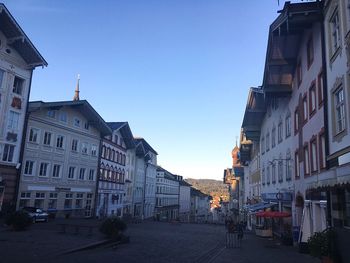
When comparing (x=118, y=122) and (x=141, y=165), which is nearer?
(x=118, y=122)

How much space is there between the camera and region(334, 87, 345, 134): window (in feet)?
53.6

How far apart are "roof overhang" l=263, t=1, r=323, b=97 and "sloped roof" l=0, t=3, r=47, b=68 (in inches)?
837

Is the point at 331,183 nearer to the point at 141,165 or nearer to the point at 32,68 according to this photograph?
the point at 32,68

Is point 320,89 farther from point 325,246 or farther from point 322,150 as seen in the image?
point 325,246

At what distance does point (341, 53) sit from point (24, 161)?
29.9m

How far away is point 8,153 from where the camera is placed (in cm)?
3366

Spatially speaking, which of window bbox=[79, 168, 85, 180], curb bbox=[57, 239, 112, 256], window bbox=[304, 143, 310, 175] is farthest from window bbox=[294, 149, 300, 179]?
window bbox=[79, 168, 85, 180]

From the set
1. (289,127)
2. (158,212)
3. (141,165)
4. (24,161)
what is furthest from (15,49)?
(158,212)

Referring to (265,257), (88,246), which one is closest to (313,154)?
(265,257)

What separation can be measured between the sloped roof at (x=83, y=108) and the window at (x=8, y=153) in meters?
4.14

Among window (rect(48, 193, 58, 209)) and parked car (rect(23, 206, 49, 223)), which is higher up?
window (rect(48, 193, 58, 209))

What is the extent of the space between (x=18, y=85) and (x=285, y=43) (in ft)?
79.2

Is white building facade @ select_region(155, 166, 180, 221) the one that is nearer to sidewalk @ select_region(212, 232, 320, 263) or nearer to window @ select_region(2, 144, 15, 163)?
window @ select_region(2, 144, 15, 163)

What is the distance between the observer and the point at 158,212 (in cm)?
8012
